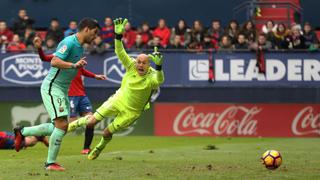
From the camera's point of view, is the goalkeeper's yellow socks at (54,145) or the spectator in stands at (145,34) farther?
the spectator in stands at (145,34)

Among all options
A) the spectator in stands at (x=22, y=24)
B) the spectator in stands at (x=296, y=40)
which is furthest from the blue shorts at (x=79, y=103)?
the spectator in stands at (x=296, y=40)

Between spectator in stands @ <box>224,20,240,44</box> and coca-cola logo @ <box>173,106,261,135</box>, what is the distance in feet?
7.05

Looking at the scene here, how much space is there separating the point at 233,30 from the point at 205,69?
1569mm

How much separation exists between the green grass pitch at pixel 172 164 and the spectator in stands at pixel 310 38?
249 inches

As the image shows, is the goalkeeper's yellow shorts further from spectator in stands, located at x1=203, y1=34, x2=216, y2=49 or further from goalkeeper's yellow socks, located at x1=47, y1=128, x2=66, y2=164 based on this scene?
spectator in stands, located at x1=203, y1=34, x2=216, y2=49

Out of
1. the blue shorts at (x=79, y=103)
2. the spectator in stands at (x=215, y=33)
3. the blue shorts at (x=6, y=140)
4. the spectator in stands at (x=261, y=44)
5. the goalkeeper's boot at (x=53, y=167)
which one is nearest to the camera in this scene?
the goalkeeper's boot at (x=53, y=167)

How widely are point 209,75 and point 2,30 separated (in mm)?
6688

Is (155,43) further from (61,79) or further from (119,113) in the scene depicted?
(61,79)

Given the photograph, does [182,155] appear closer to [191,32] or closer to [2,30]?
[191,32]

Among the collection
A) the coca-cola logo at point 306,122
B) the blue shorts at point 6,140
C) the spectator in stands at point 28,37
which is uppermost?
the spectator in stands at point 28,37

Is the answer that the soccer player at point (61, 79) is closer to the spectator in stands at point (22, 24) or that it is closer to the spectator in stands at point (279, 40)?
the spectator in stands at point (279, 40)

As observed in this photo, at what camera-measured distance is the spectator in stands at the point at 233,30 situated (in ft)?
80.3

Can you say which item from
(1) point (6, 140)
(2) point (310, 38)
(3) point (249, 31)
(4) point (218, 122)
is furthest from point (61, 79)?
(2) point (310, 38)

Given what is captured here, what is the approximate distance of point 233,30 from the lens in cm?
2459
